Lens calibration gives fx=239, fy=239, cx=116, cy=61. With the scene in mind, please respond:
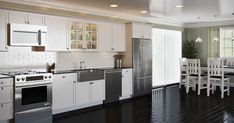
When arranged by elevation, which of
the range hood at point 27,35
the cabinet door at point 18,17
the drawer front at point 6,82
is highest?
the cabinet door at point 18,17

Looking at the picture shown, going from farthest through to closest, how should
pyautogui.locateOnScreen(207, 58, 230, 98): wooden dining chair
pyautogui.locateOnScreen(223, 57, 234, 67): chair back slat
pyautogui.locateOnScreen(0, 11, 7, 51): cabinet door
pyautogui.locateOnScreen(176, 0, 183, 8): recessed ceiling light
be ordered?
pyautogui.locateOnScreen(223, 57, 234, 67): chair back slat → pyautogui.locateOnScreen(207, 58, 230, 98): wooden dining chair → pyautogui.locateOnScreen(176, 0, 183, 8): recessed ceiling light → pyautogui.locateOnScreen(0, 11, 7, 51): cabinet door

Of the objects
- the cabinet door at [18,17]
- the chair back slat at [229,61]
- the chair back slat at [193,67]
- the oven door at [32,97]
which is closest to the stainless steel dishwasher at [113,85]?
the oven door at [32,97]

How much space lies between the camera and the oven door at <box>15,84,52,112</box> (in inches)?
175

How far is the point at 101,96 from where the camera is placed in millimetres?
6184

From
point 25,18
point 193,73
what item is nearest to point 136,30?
point 193,73

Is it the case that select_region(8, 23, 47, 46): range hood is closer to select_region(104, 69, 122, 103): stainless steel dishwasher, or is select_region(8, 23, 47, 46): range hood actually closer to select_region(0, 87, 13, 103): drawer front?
select_region(0, 87, 13, 103): drawer front

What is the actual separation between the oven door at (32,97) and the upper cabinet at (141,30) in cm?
328

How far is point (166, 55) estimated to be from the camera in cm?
931

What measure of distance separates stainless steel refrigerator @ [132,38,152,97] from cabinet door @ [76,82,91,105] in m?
1.77

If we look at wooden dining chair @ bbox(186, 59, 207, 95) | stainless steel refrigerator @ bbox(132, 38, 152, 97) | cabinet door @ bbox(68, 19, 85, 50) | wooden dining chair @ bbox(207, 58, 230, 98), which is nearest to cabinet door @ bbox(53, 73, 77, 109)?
cabinet door @ bbox(68, 19, 85, 50)

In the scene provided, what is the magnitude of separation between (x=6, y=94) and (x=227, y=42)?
27.1ft

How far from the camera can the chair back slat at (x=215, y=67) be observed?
7.37 meters

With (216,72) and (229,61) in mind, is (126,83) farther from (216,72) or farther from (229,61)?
(229,61)

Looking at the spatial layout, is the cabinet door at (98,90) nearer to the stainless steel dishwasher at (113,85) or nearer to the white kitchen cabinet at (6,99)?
the stainless steel dishwasher at (113,85)
